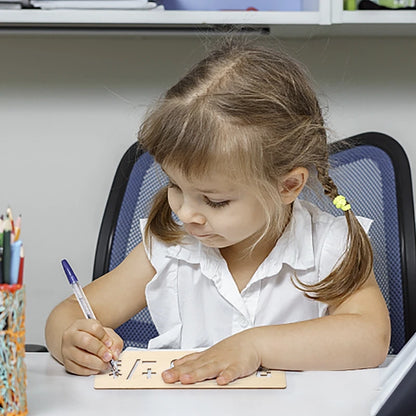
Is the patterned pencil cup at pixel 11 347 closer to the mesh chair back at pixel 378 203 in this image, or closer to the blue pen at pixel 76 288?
the blue pen at pixel 76 288

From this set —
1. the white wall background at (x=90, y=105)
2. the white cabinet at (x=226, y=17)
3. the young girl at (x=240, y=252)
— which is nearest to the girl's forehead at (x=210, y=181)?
the young girl at (x=240, y=252)

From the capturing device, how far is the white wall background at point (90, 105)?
167cm

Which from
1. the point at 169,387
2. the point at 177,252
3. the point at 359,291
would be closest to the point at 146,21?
the point at 177,252

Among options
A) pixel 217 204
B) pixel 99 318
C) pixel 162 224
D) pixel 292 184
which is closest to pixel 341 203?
pixel 292 184

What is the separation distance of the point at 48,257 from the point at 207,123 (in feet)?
3.00

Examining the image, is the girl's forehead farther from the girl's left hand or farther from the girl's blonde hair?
the girl's left hand

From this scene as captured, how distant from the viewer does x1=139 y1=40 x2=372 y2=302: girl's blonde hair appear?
955 mm

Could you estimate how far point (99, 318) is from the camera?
111 cm

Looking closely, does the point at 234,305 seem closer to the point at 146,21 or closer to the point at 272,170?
the point at 272,170

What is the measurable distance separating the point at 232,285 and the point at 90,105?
73cm

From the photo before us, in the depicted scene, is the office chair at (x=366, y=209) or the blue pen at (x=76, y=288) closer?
the blue pen at (x=76, y=288)

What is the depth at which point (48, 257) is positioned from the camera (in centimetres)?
177

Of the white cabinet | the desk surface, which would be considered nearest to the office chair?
the white cabinet

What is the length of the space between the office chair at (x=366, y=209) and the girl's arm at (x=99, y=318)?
12 centimetres
